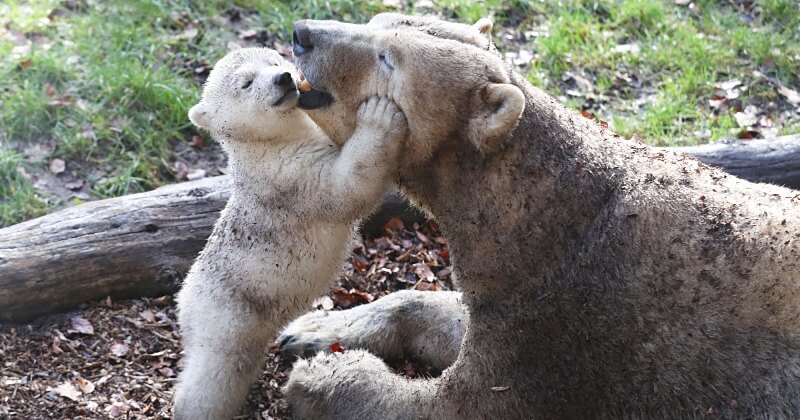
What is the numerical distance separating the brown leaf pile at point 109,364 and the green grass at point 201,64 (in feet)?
4.24

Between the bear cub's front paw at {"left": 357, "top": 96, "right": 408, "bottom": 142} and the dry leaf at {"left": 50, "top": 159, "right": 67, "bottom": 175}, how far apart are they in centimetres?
367

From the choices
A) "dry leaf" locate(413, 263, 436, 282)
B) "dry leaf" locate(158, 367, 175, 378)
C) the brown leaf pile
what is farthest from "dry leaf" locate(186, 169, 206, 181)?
"dry leaf" locate(158, 367, 175, 378)

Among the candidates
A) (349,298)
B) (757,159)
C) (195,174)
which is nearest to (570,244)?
(349,298)

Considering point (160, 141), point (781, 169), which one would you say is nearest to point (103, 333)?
point (160, 141)

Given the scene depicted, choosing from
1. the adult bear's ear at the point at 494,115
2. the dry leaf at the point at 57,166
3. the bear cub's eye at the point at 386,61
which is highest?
the bear cub's eye at the point at 386,61

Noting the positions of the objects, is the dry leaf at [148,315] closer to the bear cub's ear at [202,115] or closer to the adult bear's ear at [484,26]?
the bear cub's ear at [202,115]

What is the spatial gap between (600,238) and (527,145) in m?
0.55

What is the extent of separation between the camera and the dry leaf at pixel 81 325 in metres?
6.12

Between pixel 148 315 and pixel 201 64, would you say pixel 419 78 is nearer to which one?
pixel 148 315

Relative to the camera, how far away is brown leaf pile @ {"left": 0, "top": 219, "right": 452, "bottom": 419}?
18.1 feet

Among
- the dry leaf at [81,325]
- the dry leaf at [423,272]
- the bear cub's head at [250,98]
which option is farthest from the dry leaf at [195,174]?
the bear cub's head at [250,98]

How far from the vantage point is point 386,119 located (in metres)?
4.60

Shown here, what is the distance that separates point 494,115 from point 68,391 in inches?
116

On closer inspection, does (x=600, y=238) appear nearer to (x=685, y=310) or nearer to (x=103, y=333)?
(x=685, y=310)
